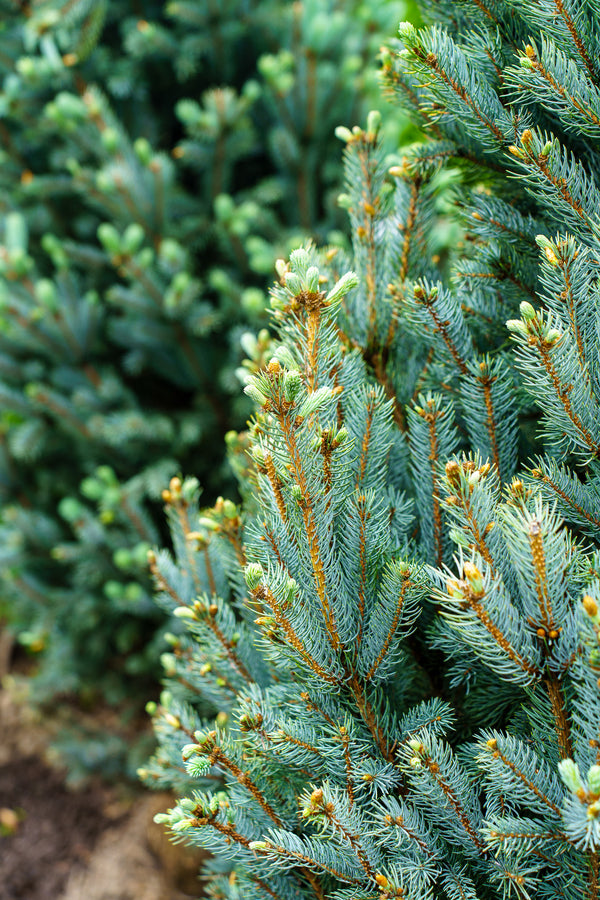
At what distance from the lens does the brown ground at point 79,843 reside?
2.46 metres

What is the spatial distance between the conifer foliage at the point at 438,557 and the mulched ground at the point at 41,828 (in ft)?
5.58

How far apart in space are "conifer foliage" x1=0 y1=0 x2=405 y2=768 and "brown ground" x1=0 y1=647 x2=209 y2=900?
45 cm

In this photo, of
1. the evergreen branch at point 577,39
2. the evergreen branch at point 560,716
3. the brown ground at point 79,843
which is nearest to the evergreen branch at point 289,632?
the evergreen branch at point 560,716

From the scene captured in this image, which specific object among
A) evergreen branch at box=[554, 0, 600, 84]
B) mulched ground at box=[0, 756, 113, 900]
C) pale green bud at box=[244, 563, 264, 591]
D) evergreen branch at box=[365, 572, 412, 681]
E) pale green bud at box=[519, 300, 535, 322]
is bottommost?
mulched ground at box=[0, 756, 113, 900]

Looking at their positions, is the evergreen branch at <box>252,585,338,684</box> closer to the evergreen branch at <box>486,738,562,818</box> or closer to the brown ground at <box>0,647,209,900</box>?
the evergreen branch at <box>486,738,562,818</box>

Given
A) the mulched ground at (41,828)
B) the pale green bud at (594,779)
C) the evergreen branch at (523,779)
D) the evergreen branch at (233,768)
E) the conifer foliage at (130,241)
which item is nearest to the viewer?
the pale green bud at (594,779)

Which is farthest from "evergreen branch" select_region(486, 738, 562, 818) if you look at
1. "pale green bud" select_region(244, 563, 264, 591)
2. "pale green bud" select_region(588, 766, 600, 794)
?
"pale green bud" select_region(244, 563, 264, 591)

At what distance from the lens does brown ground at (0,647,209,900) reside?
8.07 ft

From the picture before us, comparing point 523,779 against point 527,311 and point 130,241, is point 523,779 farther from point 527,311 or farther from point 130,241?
point 130,241

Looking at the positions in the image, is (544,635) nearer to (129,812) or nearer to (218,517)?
(218,517)

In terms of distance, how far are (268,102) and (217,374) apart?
1.05 meters

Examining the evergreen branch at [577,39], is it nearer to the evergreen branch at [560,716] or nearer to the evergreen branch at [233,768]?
the evergreen branch at [560,716]

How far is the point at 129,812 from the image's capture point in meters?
2.75

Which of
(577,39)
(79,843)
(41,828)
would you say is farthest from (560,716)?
(41,828)
